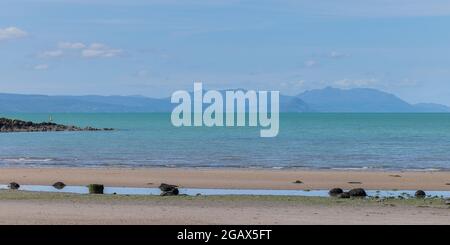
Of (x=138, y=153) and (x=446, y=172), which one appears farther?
(x=138, y=153)

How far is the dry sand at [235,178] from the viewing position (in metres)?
32.6

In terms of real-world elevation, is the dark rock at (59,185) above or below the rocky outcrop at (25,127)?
below

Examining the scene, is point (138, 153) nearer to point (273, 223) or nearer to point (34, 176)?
point (34, 176)

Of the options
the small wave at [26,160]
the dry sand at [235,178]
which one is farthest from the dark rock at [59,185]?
the small wave at [26,160]

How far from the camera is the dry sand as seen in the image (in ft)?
107

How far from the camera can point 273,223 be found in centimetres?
1839

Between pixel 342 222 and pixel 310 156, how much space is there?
37433 mm

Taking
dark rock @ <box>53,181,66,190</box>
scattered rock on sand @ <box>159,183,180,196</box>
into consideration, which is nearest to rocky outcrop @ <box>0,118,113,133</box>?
dark rock @ <box>53,181,66,190</box>

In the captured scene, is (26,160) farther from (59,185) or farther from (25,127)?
(25,127)
